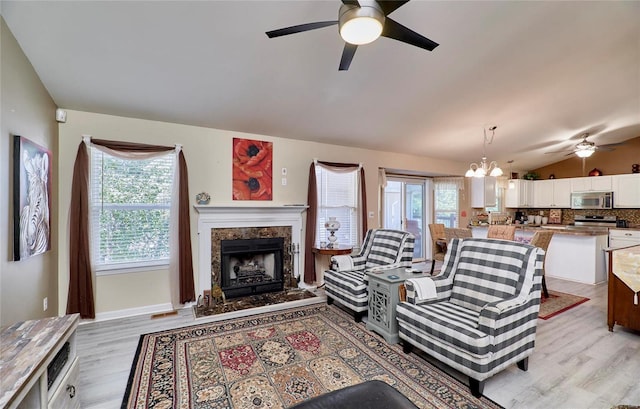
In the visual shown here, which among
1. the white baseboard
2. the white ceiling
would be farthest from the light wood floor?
the white ceiling

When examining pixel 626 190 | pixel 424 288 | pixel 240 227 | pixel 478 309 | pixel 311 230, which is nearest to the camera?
pixel 478 309

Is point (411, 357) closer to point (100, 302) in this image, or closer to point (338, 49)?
point (338, 49)

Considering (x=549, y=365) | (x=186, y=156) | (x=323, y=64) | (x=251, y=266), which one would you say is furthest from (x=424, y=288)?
(x=186, y=156)

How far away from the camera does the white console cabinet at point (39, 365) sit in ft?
3.88

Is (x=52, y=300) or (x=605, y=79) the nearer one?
(x=52, y=300)

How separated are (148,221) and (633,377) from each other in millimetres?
4943

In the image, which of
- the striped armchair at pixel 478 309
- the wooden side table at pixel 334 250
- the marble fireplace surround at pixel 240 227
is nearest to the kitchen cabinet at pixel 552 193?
the striped armchair at pixel 478 309

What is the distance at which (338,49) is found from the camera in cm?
261

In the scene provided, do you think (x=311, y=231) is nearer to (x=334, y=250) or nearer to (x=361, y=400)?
(x=334, y=250)

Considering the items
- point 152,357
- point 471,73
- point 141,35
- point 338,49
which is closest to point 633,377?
point 471,73

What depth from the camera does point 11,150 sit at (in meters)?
1.96

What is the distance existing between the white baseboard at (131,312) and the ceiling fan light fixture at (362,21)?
12.1 feet

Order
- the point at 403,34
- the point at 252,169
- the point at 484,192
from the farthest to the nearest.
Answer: the point at 484,192 → the point at 252,169 → the point at 403,34

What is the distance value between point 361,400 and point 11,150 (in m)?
2.78
